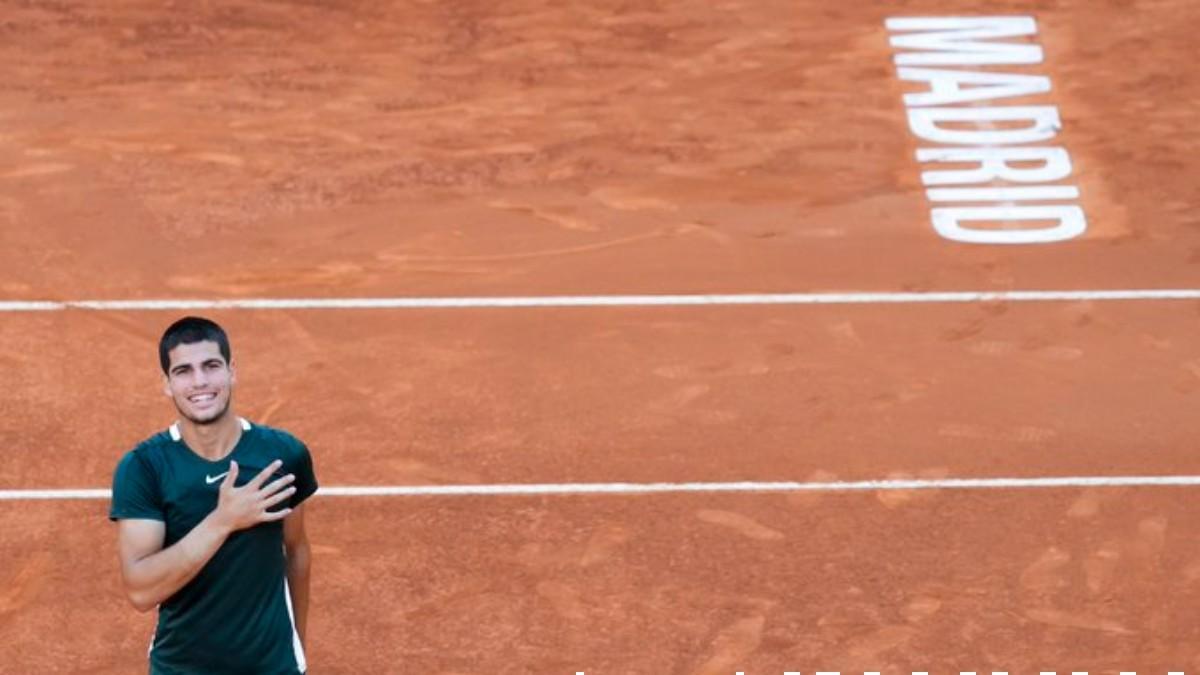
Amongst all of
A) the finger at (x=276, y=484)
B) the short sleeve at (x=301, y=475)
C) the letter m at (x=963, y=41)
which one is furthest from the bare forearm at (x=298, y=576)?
the letter m at (x=963, y=41)

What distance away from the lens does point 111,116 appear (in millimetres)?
16578

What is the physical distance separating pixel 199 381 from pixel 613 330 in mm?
6931

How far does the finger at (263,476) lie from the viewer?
6.76 m

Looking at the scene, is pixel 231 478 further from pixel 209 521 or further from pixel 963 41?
pixel 963 41

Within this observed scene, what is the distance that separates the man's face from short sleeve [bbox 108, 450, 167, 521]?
0.23 metres

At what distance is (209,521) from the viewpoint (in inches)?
265

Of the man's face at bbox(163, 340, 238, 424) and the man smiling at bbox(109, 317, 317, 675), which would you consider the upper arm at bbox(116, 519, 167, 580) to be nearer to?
the man smiling at bbox(109, 317, 317, 675)

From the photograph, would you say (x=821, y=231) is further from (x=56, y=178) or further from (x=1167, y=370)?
(x=56, y=178)

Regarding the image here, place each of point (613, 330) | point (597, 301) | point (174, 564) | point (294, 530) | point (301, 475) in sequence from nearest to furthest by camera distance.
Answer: point (174, 564), point (301, 475), point (294, 530), point (613, 330), point (597, 301)

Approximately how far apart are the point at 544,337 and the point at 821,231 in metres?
2.41

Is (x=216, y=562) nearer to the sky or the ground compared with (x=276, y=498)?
nearer to the ground

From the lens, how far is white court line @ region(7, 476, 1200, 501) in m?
11.7

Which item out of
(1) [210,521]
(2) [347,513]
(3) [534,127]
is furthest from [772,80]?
(1) [210,521]

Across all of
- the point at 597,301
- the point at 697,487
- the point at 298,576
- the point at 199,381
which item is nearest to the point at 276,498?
the point at 199,381
